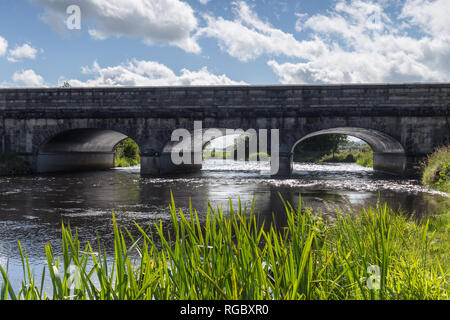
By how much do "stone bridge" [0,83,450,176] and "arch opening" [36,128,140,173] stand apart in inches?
5.6

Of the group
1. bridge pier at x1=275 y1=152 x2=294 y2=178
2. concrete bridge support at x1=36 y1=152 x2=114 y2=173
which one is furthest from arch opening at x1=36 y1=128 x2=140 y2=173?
bridge pier at x1=275 y1=152 x2=294 y2=178

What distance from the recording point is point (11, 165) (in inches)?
768

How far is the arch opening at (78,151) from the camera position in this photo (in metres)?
21.5

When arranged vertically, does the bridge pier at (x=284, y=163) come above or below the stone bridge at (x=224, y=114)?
below

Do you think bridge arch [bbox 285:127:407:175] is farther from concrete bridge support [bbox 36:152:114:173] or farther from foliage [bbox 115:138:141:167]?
foliage [bbox 115:138:141:167]

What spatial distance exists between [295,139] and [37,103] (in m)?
14.6

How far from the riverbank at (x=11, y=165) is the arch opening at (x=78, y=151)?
0.81 metres

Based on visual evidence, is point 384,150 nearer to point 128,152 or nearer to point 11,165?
point 128,152

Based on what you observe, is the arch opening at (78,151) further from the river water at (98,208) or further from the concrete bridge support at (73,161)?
the river water at (98,208)

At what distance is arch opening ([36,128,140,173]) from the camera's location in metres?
21.5

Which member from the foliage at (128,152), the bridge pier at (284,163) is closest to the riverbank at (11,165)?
the foliage at (128,152)

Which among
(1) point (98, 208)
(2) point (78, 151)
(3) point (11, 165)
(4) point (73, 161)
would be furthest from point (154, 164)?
(1) point (98, 208)

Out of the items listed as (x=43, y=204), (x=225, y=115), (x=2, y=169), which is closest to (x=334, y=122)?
(x=225, y=115)
